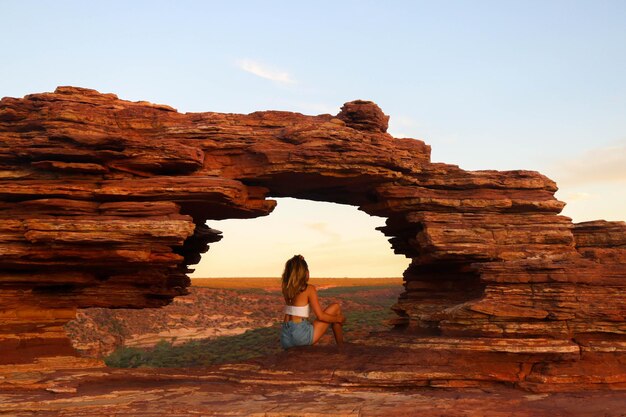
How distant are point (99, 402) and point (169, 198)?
6592 millimetres

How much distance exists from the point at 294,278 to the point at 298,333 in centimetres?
174

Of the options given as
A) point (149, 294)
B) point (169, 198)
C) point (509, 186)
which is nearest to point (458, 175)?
point (509, 186)

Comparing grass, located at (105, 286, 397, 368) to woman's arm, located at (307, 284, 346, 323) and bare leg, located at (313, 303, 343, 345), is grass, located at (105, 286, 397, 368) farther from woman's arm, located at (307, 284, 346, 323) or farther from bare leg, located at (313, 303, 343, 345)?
woman's arm, located at (307, 284, 346, 323)

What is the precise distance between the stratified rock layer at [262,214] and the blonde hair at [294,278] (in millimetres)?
3031

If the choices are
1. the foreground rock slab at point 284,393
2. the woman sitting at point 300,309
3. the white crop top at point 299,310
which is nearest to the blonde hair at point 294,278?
the woman sitting at point 300,309

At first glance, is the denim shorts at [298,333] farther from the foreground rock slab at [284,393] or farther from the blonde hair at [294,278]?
the blonde hair at [294,278]

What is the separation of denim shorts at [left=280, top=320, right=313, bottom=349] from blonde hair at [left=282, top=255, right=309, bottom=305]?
0.77m

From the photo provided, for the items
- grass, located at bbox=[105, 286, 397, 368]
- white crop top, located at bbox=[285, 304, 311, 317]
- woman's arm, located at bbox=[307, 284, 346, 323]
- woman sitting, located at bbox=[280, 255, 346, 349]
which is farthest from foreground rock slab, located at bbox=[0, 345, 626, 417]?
grass, located at bbox=[105, 286, 397, 368]

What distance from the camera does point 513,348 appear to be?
15789 millimetres

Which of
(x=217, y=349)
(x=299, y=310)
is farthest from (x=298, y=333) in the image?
(x=217, y=349)

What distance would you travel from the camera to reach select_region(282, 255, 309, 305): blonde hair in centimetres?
1736

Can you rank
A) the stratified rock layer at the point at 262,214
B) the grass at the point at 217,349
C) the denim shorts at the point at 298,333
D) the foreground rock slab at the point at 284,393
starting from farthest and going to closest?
the grass at the point at 217,349 → the denim shorts at the point at 298,333 → the stratified rock layer at the point at 262,214 → the foreground rock slab at the point at 284,393

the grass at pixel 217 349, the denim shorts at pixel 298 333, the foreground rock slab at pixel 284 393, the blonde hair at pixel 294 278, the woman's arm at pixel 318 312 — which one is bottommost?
the grass at pixel 217 349

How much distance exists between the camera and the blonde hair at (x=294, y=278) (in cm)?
1736
